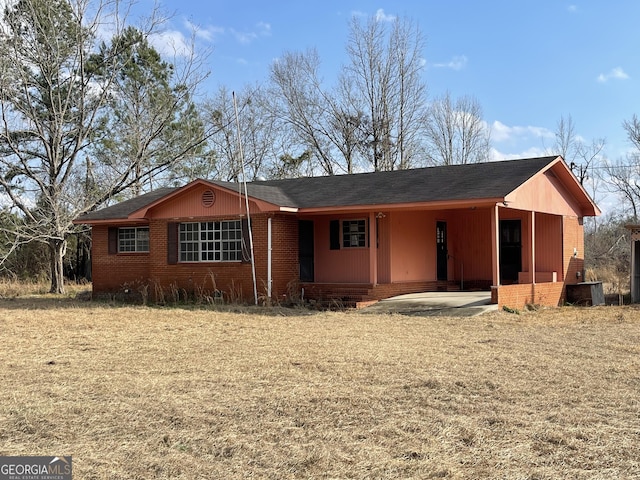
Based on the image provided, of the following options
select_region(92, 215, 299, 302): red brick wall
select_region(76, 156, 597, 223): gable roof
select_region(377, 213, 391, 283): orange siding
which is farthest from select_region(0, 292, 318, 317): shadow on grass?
select_region(76, 156, 597, 223): gable roof

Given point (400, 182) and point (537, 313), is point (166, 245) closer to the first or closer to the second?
point (400, 182)

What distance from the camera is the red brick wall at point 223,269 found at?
58.8ft

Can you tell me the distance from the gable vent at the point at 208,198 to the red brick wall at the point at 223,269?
4.57 feet

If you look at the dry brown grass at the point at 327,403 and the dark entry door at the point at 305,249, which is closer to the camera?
the dry brown grass at the point at 327,403

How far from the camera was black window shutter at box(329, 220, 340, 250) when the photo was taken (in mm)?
18812

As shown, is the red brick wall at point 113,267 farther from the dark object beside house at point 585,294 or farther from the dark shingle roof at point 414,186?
the dark object beside house at point 585,294

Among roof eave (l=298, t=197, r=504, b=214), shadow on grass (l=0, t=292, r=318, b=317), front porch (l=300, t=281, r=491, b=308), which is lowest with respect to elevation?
shadow on grass (l=0, t=292, r=318, b=317)

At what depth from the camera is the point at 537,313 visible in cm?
1578

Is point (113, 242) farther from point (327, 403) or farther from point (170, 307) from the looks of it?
point (327, 403)

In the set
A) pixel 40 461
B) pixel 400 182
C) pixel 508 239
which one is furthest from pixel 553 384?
pixel 508 239

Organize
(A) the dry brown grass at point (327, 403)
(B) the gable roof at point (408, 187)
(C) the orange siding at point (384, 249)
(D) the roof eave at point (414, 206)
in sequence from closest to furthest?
(A) the dry brown grass at point (327, 403) < (D) the roof eave at point (414, 206) < (B) the gable roof at point (408, 187) < (C) the orange siding at point (384, 249)

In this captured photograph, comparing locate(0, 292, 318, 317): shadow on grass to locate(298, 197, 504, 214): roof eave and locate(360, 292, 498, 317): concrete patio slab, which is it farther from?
locate(298, 197, 504, 214): roof eave

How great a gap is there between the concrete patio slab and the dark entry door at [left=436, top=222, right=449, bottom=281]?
7.22 ft

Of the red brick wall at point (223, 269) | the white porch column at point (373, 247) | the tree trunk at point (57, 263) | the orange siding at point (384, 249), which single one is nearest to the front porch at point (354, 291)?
the white porch column at point (373, 247)
